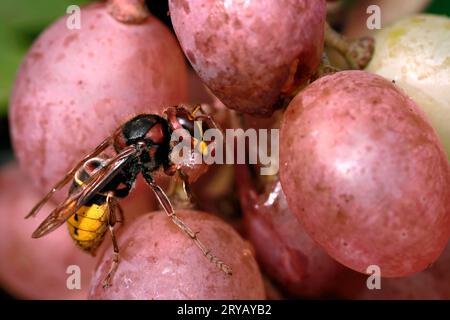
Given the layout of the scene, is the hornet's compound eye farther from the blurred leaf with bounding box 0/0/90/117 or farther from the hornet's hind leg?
the blurred leaf with bounding box 0/0/90/117

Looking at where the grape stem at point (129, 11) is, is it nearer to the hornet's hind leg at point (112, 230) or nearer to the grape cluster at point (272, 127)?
the grape cluster at point (272, 127)

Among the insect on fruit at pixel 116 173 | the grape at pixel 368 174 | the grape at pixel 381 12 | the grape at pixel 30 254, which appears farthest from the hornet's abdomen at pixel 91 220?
the grape at pixel 381 12

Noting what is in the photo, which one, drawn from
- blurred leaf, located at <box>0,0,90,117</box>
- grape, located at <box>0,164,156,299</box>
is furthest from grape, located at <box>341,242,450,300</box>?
blurred leaf, located at <box>0,0,90,117</box>

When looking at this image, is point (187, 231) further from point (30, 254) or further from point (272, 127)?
point (30, 254)

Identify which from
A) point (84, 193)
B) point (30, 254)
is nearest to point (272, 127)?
point (84, 193)

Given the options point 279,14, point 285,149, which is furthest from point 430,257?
point 279,14
